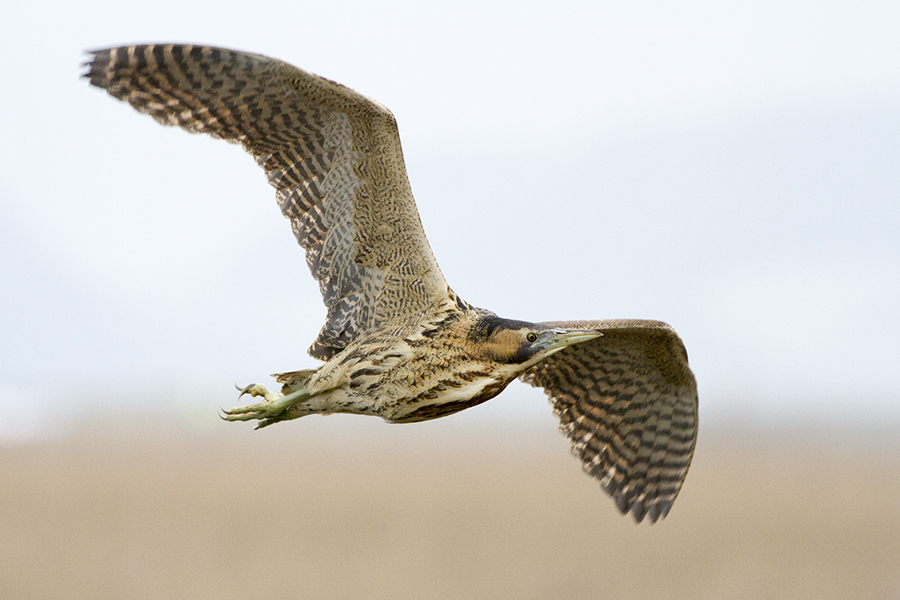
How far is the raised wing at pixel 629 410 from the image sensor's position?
860 cm

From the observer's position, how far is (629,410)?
8922 millimetres

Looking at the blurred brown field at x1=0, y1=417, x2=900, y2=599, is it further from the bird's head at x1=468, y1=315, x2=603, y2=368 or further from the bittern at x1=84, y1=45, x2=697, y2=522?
the bird's head at x1=468, y1=315, x2=603, y2=368

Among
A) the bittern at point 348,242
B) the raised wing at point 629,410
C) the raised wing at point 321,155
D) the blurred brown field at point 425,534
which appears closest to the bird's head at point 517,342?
the bittern at point 348,242

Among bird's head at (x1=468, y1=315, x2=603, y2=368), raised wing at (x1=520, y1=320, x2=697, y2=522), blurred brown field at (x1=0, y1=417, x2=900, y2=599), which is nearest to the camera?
bird's head at (x1=468, y1=315, x2=603, y2=368)

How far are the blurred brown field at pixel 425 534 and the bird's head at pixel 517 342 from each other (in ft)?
68.2

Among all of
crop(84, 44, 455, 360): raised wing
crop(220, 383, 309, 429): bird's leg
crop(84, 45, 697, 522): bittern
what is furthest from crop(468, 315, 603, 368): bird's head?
crop(220, 383, 309, 429): bird's leg

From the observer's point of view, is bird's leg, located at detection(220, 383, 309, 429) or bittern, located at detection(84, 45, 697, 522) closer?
bittern, located at detection(84, 45, 697, 522)

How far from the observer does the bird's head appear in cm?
664

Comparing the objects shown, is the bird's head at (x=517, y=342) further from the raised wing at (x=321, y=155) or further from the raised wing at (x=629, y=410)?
the raised wing at (x=629, y=410)

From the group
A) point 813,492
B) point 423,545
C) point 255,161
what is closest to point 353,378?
point 255,161

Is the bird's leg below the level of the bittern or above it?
below

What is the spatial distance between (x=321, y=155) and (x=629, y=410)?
342 cm

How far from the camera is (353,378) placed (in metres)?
6.96

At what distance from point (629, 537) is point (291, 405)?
87.3ft
